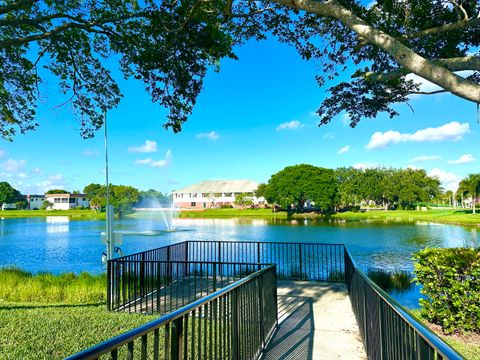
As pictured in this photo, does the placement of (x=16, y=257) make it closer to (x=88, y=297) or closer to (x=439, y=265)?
(x=88, y=297)

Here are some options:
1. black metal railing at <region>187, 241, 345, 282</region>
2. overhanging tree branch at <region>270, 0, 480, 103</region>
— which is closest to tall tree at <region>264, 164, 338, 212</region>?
black metal railing at <region>187, 241, 345, 282</region>

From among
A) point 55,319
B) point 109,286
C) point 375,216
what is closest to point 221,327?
point 55,319

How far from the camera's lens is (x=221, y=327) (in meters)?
3.62

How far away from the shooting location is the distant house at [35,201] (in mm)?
136812

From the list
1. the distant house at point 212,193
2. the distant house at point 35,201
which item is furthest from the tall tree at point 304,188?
the distant house at point 35,201

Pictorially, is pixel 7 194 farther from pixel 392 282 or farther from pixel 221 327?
pixel 221 327

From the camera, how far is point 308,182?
6600 centimetres

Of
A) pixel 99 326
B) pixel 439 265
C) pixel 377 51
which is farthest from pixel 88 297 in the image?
pixel 377 51

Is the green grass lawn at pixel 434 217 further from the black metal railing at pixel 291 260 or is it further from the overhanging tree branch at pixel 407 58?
the overhanging tree branch at pixel 407 58

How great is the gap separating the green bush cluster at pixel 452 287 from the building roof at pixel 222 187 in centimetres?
9246

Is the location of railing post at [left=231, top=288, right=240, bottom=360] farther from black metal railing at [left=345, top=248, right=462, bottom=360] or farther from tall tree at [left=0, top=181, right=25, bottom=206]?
tall tree at [left=0, top=181, right=25, bottom=206]

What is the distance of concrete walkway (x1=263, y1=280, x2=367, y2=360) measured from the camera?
480 centimetres

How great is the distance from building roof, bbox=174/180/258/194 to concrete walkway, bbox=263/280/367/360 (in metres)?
90.4

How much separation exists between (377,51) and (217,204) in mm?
90462
